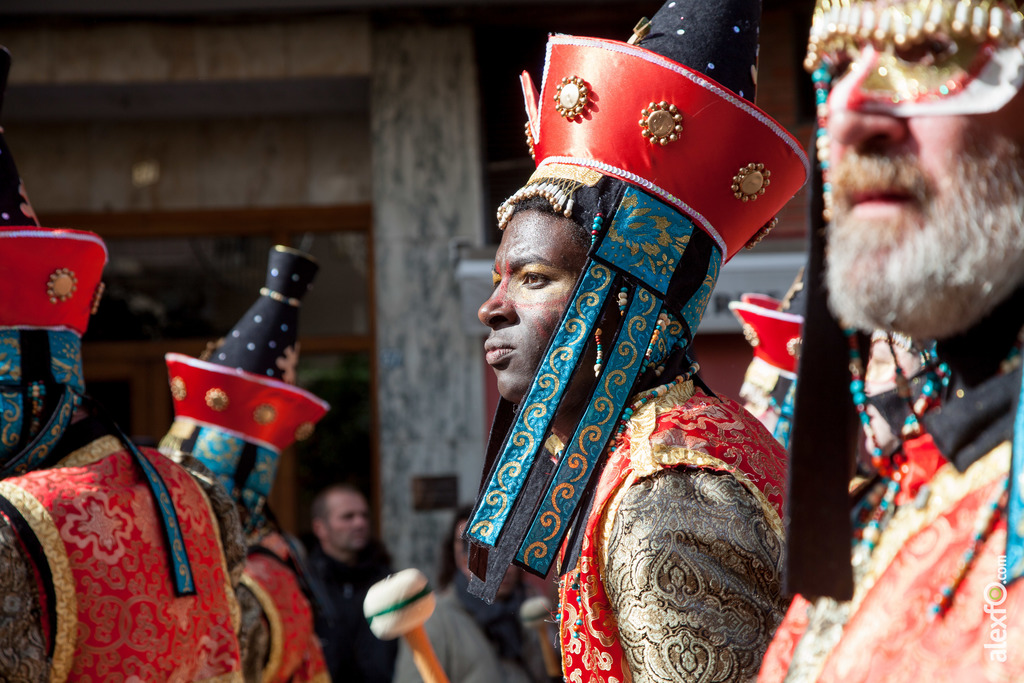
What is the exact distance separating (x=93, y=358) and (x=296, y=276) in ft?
15.9

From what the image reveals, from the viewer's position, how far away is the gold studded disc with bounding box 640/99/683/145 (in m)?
2.30

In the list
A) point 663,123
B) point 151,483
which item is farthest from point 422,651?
point 663,123

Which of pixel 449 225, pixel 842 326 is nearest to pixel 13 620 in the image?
pixel 842 326

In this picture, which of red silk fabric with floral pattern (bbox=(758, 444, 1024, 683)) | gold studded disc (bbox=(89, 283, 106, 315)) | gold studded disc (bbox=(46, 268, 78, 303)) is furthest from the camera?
gold studded disc (bbox=(89, 283, 106, 315))

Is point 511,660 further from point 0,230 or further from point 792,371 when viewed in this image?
point 0,230

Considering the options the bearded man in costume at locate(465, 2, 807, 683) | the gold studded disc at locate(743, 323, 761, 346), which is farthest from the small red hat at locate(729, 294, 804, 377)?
the bearded man in costume at locate(465, 2, 807, 683)

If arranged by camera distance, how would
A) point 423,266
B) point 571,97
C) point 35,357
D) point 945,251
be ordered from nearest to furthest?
point 945,251
point 571,97
point 35,357
point 423,266

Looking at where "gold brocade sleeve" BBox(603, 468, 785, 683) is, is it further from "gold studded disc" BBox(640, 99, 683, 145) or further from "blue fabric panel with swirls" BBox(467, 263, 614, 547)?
"gold studded disc" BBox(640, 99, 683, 145)

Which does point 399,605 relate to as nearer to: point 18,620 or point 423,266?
point 18,620

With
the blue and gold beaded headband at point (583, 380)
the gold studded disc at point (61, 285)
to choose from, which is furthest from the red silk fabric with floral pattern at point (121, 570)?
the blue and gold beaded headband at point (583, 380)

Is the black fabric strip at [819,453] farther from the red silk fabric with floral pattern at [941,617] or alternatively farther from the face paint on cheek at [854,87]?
the face paint on cheek at [854,87]

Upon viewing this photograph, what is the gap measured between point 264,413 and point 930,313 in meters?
3.67

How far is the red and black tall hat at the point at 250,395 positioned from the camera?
4.55 m

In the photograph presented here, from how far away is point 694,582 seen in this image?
6.22 ft
